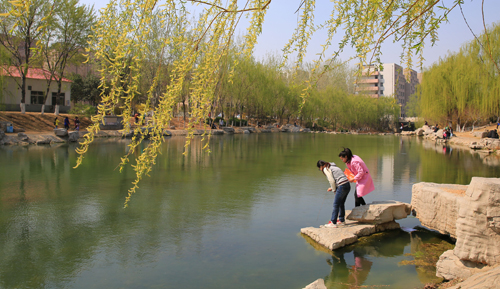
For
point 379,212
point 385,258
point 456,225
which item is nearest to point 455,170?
point 379,212

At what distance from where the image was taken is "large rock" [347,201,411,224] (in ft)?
21.8

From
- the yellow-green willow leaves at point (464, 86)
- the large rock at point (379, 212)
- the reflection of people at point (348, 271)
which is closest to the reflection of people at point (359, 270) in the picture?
the reflection of people at point (348, 271)

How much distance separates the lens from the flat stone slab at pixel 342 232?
19.5 ft

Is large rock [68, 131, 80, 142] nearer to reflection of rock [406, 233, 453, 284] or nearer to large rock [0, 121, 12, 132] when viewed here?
large rock [0, 121, 12, 132]

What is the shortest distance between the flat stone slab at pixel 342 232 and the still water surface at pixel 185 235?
0.45ft

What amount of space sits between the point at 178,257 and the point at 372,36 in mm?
4091

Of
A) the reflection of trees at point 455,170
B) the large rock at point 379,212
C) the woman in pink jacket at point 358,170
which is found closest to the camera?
the large rock at point 379,212

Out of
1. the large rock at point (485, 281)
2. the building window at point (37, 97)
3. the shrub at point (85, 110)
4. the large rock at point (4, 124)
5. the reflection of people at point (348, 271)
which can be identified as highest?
the building window at point (37, 97)

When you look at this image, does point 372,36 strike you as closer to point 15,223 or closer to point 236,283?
point 236,283

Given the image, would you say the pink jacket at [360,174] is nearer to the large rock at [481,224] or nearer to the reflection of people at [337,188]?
the reflection of people at [337,188]

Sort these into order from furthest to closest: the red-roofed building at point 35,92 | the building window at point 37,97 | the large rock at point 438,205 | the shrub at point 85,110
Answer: the building window at point 37,97 → the red-roofed building at point 35,92 → the shrub at point 85,110 → the large rock at point 438,205

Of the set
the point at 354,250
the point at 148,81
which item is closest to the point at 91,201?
the point at 354,250

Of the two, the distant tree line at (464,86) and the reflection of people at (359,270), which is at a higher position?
the distant tree line at (464,86)

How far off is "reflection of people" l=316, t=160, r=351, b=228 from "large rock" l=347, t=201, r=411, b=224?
0.31 metres
